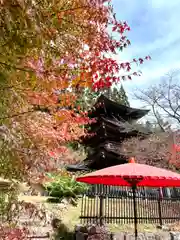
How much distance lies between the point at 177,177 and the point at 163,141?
12675 mm

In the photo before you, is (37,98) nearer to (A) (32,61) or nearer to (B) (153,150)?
(A) (32,61)

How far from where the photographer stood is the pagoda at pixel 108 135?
16.7 m

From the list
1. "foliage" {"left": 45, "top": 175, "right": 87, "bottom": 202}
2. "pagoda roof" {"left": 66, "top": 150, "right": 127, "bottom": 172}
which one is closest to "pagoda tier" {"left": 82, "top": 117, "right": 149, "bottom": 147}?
"pagoda roof" {"left": 66, "top": 150, "right": 127, "bottom": 172}

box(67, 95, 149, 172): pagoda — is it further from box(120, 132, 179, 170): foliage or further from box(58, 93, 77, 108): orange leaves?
box(58, 93, 77, 108): orange leaves

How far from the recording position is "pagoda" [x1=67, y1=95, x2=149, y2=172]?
16703mm

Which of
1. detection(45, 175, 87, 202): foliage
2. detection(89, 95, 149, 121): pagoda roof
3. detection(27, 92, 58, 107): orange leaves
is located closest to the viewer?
detection(27, 92, 58, 107): orange leaves

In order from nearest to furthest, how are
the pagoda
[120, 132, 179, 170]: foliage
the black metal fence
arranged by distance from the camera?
the black metal fence
[120, 132, 179, 170]: foliage
the pagoda

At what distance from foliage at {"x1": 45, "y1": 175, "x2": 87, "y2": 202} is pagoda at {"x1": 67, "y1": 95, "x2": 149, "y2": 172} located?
22.4 feet

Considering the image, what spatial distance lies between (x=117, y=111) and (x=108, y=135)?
9.79 feet

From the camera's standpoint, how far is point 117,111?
64.8 ft

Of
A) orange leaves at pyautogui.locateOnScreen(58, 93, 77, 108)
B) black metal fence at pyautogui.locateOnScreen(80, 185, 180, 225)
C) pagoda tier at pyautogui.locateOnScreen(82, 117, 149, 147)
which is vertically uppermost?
pagoda tier at pyautogui.locateOnScreen(82, 117, 149, 147)

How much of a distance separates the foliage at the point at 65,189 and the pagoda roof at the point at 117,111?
996 cm

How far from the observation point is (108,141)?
681 inches

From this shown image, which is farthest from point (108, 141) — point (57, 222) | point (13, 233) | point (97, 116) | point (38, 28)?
point (38, 28)
